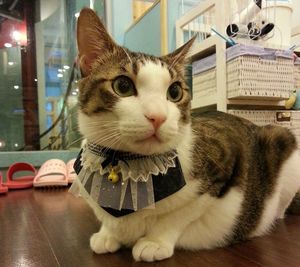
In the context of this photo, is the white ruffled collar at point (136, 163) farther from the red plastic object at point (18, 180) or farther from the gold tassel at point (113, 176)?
the red plastic object at point (18, 180)

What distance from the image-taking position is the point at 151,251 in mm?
724

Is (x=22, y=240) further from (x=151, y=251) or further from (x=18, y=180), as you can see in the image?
(x=18, y=180)

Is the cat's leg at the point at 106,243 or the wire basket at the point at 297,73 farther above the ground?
the wire basket at the point at 297,73

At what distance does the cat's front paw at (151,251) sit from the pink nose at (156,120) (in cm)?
28

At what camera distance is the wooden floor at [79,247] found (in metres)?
0.75

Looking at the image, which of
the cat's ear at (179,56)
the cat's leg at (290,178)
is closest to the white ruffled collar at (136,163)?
the cat's ear at (179,56)

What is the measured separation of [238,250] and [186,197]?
213 mm

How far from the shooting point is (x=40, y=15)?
9.85 feet

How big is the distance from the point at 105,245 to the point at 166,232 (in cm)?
16

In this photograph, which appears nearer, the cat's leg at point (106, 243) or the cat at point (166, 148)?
the cat at point (166, 148)

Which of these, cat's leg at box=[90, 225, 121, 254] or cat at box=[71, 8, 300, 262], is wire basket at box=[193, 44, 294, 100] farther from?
cat's leg at box=[90, 225, 121, 254]

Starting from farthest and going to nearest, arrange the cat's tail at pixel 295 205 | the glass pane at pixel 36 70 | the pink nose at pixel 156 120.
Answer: the glass pane at pixel 36 70, the cat's tail at pixel 295 205, the pink nose at pixel 156 120

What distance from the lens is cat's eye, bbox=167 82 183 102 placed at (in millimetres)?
736

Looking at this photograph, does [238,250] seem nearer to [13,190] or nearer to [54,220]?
[54,220]
